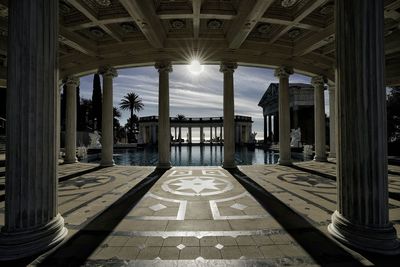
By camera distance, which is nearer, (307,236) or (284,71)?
(307,236)

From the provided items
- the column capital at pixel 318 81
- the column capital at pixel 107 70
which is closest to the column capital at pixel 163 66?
the column capital at pixel 107 70

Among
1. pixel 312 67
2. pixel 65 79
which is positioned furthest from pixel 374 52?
pixel 65 79

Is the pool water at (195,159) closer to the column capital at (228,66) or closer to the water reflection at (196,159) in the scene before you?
the water reflection at (196,159)

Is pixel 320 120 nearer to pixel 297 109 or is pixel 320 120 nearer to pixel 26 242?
pixel 26 242

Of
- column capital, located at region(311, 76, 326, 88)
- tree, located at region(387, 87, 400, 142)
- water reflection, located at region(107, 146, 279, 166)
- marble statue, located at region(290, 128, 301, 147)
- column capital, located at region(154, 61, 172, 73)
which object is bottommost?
water reflection, located at region(107, 146, 279, 166)

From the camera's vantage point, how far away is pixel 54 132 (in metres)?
6.46

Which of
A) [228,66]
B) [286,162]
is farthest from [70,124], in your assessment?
[286,162]

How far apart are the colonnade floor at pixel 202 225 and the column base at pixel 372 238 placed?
0.25 meters

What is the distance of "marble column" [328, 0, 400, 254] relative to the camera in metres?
6.12

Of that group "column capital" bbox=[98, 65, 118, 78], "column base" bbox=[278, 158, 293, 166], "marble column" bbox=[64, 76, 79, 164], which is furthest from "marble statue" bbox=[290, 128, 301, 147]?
"marble column" bbox=[64, 76, 79, 164]

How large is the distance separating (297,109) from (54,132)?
6938cm

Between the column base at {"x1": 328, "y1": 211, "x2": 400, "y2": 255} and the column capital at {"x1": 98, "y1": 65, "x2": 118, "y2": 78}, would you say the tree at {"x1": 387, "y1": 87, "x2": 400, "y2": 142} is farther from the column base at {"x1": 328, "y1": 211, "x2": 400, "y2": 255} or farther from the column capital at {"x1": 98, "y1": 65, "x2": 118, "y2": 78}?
the column capital at {"x1": 98, "y1": 65, "x2": 118, "y2": 78}

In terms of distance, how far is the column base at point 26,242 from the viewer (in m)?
5.68

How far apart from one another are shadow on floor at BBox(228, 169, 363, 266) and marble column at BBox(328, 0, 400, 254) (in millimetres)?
597
